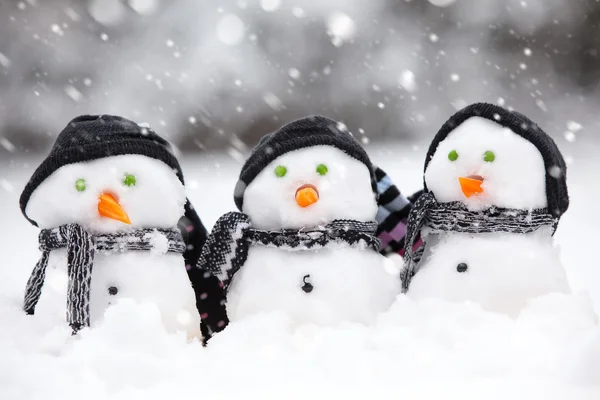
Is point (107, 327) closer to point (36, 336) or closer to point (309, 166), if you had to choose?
point (36, 336)

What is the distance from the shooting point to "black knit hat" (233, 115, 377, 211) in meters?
1.09

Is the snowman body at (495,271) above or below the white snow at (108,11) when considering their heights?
below

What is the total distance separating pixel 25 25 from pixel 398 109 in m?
1.90

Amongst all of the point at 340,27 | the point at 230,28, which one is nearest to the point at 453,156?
the point at 340,27

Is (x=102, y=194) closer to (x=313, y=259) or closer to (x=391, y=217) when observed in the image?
(x=313, y=259)

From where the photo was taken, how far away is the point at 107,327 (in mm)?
931

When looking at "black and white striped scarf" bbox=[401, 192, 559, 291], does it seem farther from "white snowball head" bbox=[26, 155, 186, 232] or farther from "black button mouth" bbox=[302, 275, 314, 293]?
"white snowball head" bbox=[26, 155, 186, 232]

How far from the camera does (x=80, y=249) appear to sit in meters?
0.99

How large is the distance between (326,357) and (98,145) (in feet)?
1.72

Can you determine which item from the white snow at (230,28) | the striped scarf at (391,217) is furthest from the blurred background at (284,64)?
the striped scarf at (391,217)

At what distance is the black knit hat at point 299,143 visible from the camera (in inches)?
42.9

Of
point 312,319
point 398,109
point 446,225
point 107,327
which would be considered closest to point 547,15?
point 398,109

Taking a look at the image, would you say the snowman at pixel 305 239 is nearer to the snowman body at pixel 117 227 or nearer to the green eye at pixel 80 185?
the snowman body at pixel 117 227

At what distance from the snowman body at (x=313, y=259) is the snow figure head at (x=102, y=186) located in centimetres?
17
